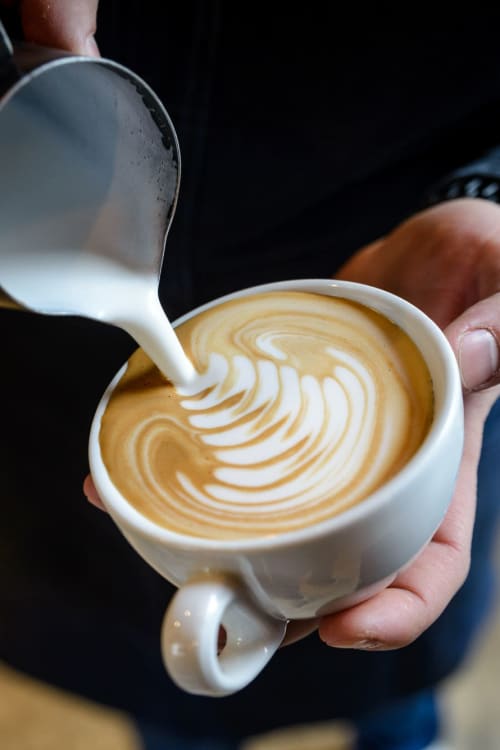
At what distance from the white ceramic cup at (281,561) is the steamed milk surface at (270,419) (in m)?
0.02

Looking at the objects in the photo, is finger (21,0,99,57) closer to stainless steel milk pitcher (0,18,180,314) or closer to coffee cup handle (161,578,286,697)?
stainless steel milk pitcher (0,18,180,314)

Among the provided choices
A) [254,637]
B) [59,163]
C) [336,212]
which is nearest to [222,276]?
[336,212]

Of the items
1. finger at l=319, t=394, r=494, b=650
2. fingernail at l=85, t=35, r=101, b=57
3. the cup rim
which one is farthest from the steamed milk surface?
fingernail at l=85, t=35, r=101, b=57

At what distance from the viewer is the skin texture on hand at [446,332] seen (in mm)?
692

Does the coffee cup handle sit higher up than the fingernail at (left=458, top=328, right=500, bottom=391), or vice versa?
the fingernail at (left=458, top=328, right=500, bottom=391)

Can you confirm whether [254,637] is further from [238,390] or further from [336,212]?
[336,212]

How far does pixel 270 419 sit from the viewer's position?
0.69 meters

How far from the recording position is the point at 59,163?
0.68m

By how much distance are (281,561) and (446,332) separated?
0.26 m

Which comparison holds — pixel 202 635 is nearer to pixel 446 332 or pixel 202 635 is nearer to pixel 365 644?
pixel 365 644

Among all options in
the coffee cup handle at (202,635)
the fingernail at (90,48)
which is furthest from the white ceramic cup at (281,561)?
the fingernail at (90,48)

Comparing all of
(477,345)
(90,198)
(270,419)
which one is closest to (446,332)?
(477,345)

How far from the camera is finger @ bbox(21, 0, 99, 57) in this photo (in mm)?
701

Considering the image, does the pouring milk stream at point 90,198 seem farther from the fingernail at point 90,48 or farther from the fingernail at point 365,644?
the fingernail at point 365,644
